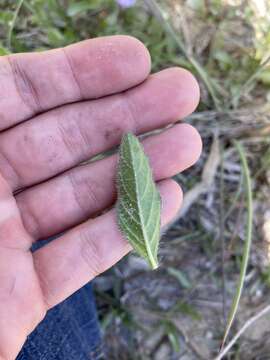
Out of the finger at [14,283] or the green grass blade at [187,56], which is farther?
the green grass blade at [187,56]

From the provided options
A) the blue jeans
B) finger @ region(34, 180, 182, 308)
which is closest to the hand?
finger @ region(34, 180, 182, 308)

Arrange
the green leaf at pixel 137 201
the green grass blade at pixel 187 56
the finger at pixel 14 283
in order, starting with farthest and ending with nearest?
the green grass blade at pixel 187 56, the green leaf at pixel 137 201, the finger at pixel 14 283

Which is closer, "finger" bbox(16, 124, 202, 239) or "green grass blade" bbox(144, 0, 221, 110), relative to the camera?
"finger" bbox(16, 124, 202, 239)

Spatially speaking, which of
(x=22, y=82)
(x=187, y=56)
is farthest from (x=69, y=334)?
(x=187, y=56)

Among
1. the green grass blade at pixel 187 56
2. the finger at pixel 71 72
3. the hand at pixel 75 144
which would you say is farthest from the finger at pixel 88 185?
the green grass blade at pixel 187 56

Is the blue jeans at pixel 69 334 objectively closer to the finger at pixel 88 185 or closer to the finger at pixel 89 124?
the finger at pixel 88 185

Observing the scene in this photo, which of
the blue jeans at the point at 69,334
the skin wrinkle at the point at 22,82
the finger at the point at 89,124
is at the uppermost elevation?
the skin wrinkle at the point at 22,82

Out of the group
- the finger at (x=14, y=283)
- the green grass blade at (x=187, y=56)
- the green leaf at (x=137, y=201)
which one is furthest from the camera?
the green grass blade at (x=187, y=56)

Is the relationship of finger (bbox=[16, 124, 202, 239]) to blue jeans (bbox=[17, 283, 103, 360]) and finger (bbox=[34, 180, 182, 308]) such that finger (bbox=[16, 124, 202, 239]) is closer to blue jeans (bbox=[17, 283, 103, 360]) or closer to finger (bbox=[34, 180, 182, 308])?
finger (bbox=[34, 180, 182, 308])
